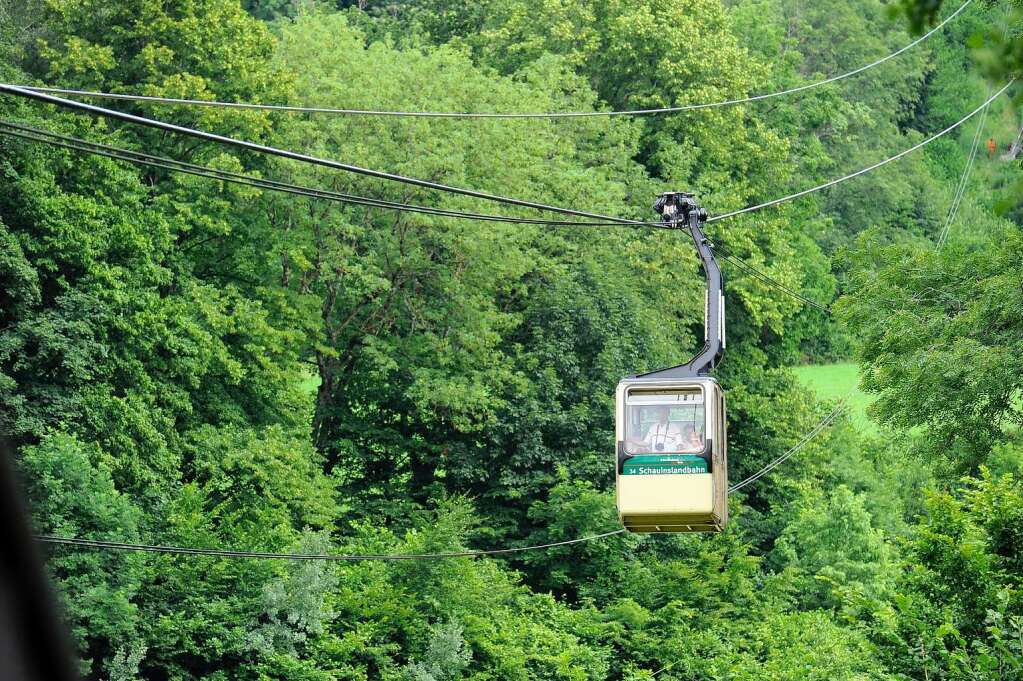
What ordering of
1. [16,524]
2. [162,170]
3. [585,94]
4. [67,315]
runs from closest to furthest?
[16,524] < [67,315] < [162,170] < [585,94]

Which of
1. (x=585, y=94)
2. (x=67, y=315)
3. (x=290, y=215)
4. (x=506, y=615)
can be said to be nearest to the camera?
(x=67, y=315)

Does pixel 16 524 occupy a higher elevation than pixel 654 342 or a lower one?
lower

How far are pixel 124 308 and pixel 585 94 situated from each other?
65.0 ft

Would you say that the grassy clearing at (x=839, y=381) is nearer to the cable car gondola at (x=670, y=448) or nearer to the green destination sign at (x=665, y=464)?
the cable car gondola at (x=670, y=448)

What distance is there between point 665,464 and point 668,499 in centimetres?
42

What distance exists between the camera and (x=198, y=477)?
3488 centimetres

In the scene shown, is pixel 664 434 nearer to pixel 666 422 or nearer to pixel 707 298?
pixel 666 422

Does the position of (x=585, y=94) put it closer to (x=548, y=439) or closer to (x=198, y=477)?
(x=548, y=439)

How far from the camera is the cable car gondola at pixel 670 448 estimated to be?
18219 mm

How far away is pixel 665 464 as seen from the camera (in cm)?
1845

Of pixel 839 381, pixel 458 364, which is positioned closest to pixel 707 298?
pixel 458 364

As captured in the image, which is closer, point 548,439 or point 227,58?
point 227,58

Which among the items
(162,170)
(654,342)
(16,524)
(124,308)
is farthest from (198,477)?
(16,524)

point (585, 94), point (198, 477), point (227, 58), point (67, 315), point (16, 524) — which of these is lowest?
point (16, 524)
